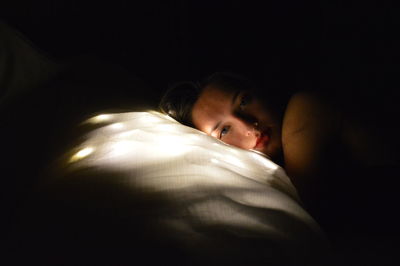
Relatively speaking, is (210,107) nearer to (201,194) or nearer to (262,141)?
(262,141)

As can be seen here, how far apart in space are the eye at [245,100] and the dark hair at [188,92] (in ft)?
0.13

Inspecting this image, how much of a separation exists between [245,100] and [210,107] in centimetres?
13

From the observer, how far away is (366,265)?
0.46 metres

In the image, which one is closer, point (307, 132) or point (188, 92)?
point (307, 132)

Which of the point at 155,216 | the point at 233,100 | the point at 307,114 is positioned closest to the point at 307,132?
the point at 307,114

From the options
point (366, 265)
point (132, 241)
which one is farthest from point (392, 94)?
point (132, 241)

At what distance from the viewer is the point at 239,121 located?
119 cm

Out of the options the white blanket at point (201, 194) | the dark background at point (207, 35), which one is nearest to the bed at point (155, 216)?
the white blanket at point (201, 194)

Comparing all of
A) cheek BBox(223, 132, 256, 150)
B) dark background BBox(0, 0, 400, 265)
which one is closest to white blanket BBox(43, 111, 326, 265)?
cheek BBox(223, 132, 256, 150)

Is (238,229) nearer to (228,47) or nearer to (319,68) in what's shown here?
(319,68)

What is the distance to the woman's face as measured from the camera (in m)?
1.18

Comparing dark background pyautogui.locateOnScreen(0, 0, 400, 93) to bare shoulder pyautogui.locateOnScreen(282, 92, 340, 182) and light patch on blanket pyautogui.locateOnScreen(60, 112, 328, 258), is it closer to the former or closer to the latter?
bare shoulder pyautogui.locateOnScreen(282, 92, 340, 182)

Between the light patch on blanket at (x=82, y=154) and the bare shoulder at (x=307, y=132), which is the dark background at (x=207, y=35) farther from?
the light patch on blanket at (x=82, y=154)

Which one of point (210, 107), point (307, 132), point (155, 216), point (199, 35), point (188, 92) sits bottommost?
point (155, 216)
